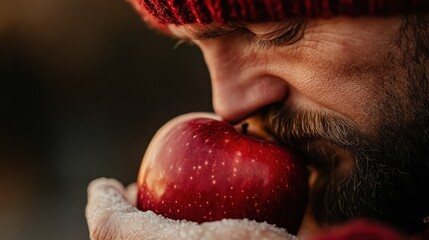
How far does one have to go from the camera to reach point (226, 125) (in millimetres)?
1075

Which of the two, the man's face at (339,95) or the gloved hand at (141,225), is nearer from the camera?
the gloved hand at (141,225)

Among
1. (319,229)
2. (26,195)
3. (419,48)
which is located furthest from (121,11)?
(419,48)

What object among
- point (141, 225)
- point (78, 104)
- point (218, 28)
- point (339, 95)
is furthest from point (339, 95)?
point (78, 104)

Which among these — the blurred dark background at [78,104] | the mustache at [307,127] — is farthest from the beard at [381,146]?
the blurred dark background at [78,104]

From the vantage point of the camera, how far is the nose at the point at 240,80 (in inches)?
42.5

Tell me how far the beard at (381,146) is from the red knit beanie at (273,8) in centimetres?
7

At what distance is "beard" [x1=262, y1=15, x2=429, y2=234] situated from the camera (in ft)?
3.22

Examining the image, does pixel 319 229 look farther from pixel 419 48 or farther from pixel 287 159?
pixel 419 48

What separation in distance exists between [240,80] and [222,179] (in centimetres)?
22

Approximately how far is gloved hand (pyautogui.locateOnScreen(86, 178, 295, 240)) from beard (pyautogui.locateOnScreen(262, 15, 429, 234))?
207 mm

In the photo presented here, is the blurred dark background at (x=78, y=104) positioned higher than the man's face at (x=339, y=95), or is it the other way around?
the man's face at (x=339, y=95)

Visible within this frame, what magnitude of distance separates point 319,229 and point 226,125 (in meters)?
0.35

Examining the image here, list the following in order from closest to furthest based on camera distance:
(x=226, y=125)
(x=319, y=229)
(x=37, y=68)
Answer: (x=226, y=125) < (x=319, y=229) < (x=37, y=68)

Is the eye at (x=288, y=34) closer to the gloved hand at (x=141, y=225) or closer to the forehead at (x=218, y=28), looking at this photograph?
the forehead at (x=218, y=28)
